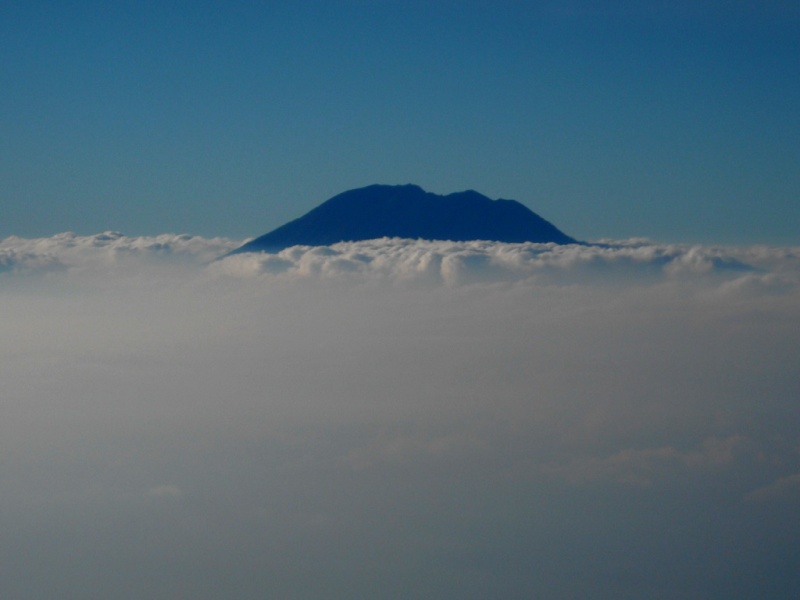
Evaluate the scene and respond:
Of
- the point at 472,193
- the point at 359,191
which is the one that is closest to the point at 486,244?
the point at 472,193

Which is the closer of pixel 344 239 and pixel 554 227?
pixel 344 239

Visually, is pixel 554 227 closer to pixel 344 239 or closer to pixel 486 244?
pixel 486 244

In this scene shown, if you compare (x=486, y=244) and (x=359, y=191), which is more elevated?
(x=359, y=191)

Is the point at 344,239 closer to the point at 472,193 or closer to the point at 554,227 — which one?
the point at 472,193

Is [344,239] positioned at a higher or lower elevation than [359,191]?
lower

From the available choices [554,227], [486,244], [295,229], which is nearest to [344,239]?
[295,229]

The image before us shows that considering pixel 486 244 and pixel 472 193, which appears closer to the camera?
pixel 486 244
